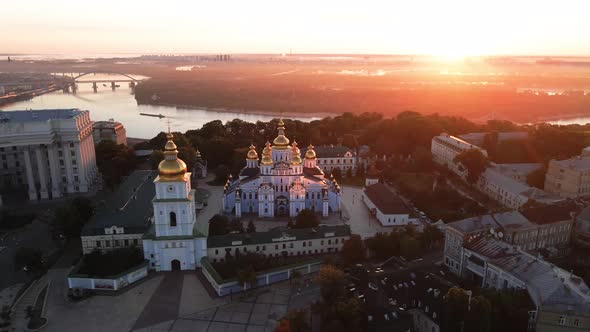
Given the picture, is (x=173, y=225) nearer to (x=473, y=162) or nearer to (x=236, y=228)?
(x=236, y=228)

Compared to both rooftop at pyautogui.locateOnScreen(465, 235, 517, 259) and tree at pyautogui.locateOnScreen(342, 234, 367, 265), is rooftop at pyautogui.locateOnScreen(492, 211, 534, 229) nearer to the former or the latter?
rooftop at pyautogui.locateOnScreen(465, 235, 517, 259)

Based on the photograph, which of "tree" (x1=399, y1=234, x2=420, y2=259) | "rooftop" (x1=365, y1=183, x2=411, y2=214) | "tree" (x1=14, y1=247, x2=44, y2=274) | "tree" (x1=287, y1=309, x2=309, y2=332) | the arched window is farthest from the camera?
"rooftop" (x1=365, y1=183, x2=411, y2=214)

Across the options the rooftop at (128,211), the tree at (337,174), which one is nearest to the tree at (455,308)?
the rooftop at (128,211)

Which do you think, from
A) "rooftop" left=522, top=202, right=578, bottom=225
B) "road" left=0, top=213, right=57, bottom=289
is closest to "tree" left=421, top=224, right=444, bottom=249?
"rooftop" left=522, top=202, right=578, bottom=225

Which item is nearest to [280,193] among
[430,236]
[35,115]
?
[430,236]

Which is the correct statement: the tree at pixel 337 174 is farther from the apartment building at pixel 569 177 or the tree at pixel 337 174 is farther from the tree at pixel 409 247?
the tree at pixel 409 247
